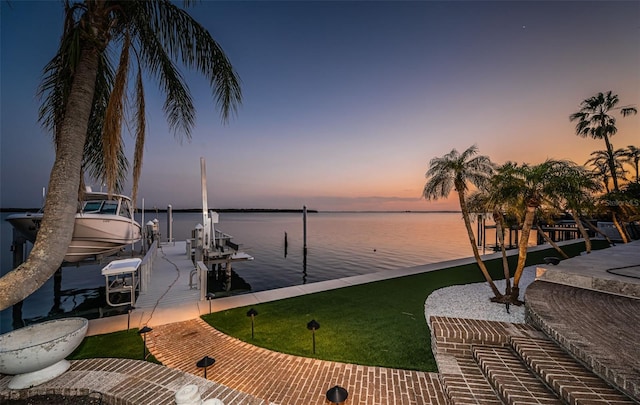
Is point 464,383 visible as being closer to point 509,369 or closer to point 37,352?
point 509,369

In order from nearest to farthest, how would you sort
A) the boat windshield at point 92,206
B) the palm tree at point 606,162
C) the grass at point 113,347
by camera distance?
the grass at point 113,347 → the boat windshield at point 92,206 → the palm tree at point 606,162

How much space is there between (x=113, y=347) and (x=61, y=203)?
3.95m

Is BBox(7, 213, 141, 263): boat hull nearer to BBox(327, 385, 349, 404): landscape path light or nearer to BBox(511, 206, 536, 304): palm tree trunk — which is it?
BBox(327, 385, 349, 404): landscape path light

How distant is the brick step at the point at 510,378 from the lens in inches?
115

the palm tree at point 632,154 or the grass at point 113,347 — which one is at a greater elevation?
the palm tree at point 632,154

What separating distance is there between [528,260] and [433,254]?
11.7m

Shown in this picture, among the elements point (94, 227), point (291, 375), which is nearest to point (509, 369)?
point (291, 375)

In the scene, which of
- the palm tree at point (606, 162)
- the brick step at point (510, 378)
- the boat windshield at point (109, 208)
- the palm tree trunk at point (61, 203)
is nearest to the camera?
the palm tree trunk at point (61, 203)

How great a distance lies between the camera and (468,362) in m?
4.10

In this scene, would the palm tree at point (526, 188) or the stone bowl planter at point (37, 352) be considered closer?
the stone bowl planter at point (37, 352)

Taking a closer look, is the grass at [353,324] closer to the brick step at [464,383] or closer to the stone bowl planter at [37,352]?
the brick step at [464,383]

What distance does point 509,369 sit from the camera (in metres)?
3.55

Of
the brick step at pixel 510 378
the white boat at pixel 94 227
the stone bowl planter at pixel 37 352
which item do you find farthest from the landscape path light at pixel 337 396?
the white boat at pixel 94 227

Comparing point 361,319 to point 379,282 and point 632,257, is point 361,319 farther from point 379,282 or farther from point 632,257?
point 632,257
